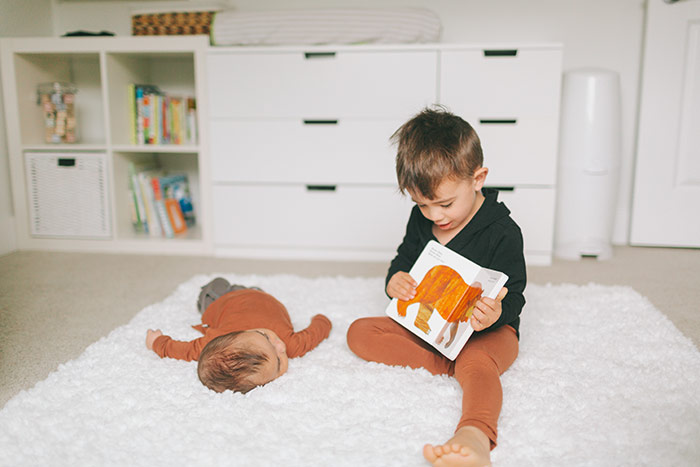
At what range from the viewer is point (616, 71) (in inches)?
87.6

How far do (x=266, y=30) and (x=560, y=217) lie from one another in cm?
122

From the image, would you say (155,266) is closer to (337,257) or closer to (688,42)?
(337,257)

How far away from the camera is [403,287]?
3.44 ft

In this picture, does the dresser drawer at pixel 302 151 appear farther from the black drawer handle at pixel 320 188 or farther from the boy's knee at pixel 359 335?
the boy's knee at pixel 359 335

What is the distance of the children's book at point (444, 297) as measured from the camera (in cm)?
96

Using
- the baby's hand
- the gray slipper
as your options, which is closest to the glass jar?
the gray slipper

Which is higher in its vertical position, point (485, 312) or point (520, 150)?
point (520, 150)

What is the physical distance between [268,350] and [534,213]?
1.24 meters

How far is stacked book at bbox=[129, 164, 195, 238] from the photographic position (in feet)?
7.14

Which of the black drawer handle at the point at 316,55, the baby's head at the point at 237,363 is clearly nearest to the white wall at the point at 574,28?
the black drawer handle at the point at 316,55

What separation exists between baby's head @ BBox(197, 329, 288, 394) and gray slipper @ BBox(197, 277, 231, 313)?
37 cm

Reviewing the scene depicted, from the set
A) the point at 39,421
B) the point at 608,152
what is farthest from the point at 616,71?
the point at 39,421

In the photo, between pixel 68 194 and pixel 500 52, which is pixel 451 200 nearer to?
pixel 500 52

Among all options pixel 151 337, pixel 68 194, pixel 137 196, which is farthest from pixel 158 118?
pixel 151 337
